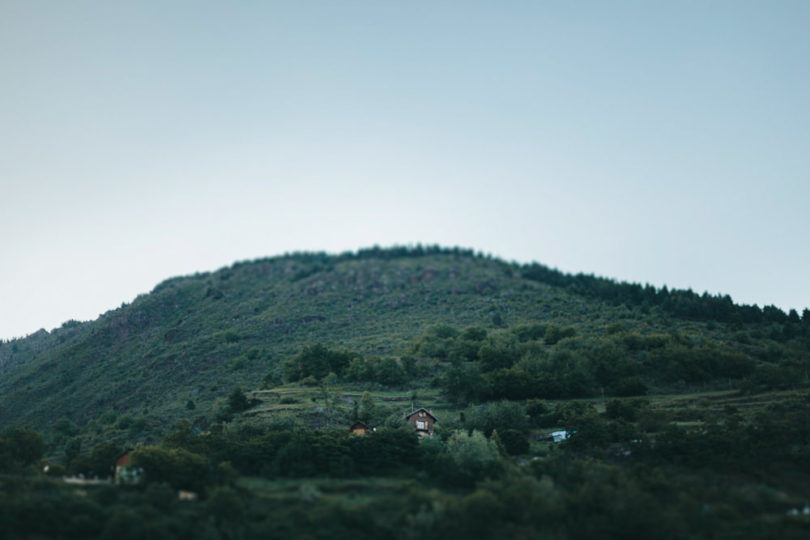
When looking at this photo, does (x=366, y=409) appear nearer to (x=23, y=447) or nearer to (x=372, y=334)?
(x=23, y=447)

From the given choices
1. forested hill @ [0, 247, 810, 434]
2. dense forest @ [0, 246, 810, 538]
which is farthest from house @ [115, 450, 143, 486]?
forested hill @ [0, 247, 810, 434]

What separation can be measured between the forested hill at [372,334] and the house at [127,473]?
102ft

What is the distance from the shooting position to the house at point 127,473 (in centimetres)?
4771

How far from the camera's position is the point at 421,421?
6888cm

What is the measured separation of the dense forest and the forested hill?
55 cm

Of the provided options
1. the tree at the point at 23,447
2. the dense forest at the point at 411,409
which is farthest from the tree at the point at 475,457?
the tree at the point at 23,447

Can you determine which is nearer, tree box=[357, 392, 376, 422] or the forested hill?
tree box=[357, 392, 376, 422]

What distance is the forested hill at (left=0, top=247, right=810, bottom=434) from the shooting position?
87812 millimetres

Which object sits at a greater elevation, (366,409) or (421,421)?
(366,409)

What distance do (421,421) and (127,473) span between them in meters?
31.5

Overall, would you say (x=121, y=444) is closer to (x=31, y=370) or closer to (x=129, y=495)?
(x=129, y=495)

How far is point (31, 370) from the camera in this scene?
10744cm

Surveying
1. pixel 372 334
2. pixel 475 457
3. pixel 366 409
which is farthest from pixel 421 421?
pixel 372 334

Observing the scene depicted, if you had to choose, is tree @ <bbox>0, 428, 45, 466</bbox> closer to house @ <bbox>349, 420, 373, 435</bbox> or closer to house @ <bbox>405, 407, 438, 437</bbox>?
house @ <bbox>349, 420, 373, 435</bbox>
